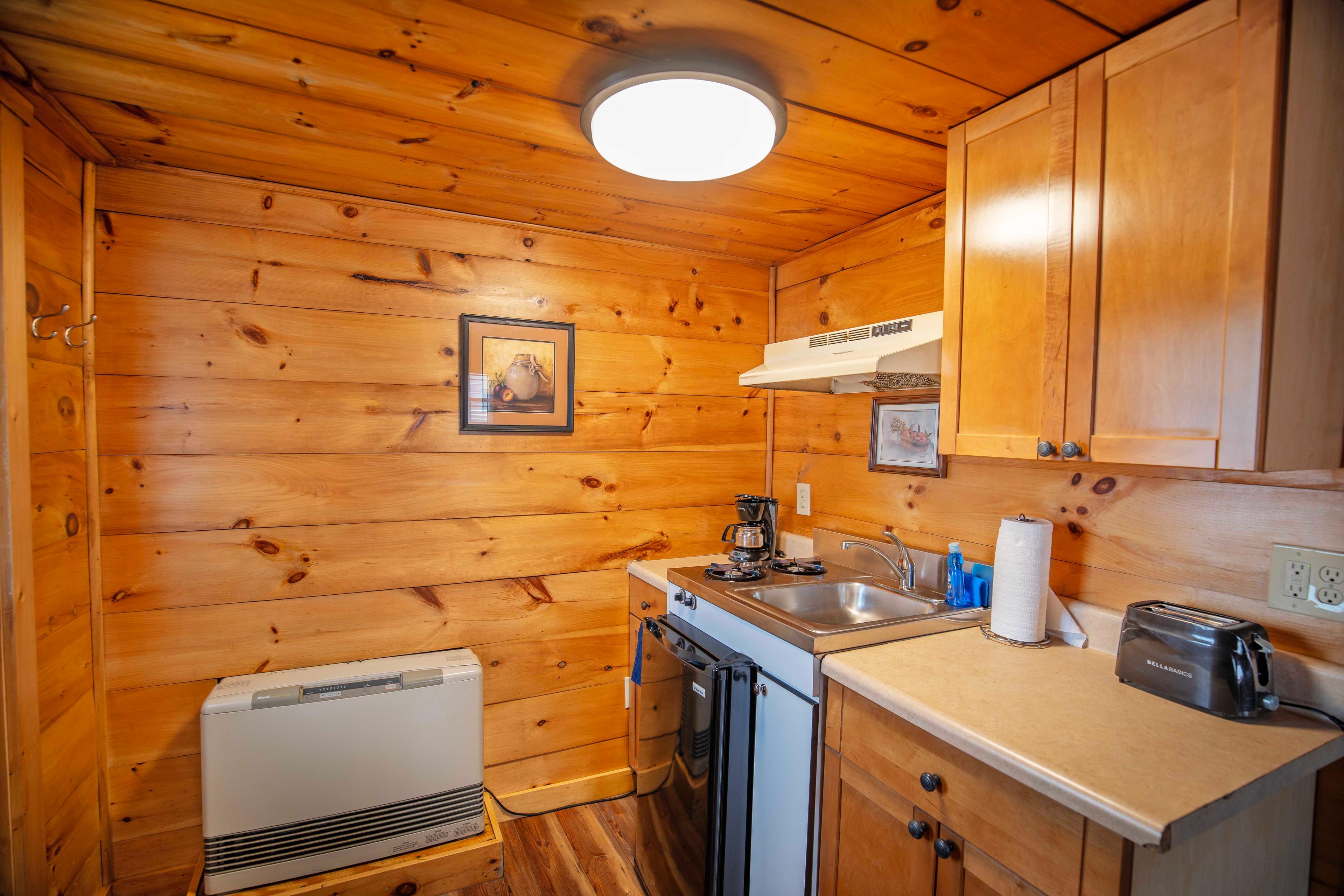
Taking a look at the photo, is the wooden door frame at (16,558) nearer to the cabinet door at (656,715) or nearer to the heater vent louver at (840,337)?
the cabinet door at (656,715)

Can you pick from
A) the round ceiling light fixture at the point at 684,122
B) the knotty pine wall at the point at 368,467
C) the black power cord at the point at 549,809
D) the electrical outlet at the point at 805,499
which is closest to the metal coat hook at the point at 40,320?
the knotty pine wall at the point at 368,467

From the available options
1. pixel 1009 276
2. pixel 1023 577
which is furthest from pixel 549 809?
pixel 1009 276

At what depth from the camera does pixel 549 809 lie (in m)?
2.35

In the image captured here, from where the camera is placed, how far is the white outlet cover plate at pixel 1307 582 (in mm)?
1151

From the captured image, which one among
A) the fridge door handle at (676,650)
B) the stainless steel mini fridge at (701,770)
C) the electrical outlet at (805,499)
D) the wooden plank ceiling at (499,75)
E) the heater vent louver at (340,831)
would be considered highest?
the wooden plank ceiling at (499,75)

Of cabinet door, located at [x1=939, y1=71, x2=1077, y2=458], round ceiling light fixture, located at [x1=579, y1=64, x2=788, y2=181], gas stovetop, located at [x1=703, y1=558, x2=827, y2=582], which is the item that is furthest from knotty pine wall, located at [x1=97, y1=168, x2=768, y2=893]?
cabinet door, located at [x1=939, y1=71, x2=1077, y2=458]

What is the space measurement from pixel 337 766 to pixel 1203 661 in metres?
2.12

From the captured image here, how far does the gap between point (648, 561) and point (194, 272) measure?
1.75 metres

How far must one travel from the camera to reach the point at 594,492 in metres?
2.40

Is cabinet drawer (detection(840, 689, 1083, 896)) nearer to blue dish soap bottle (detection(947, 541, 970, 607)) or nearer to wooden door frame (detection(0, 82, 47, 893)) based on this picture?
blue dish soap bottle (detection(947, 541, 970, 607))

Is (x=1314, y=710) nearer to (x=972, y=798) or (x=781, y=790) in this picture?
(x=972, y=798)

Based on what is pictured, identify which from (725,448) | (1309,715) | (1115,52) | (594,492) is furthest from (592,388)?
(1309,715)

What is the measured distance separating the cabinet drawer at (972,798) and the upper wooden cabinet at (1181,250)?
2.04 ft

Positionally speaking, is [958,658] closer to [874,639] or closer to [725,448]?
[874,639]
